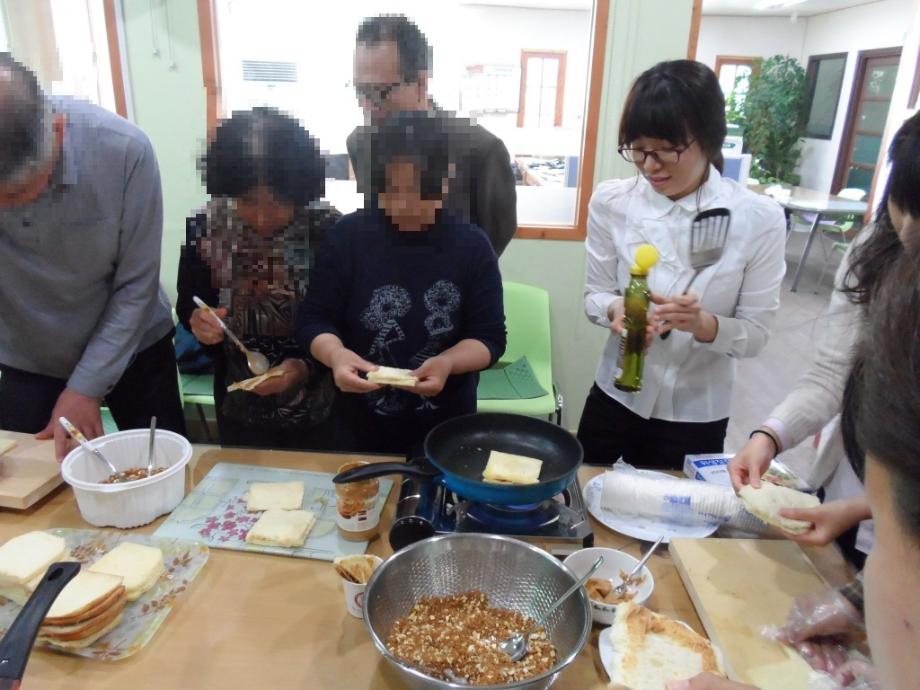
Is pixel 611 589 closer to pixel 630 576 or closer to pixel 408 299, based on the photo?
pixel 630 576

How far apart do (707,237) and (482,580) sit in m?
0.96

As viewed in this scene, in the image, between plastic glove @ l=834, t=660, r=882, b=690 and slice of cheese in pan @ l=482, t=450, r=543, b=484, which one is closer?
plastic glove @ l=834, t=660, r=882, b=690

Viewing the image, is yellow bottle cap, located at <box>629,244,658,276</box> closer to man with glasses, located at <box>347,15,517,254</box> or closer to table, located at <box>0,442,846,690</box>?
man with glasses, located at <box>347,15,517,254</box>

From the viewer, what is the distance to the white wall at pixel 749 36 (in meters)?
8.58

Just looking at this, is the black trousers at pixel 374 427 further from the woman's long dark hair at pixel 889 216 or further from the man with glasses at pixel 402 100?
the woman's long dark hair at pixel 889 216

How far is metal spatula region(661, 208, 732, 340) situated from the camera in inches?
57.9

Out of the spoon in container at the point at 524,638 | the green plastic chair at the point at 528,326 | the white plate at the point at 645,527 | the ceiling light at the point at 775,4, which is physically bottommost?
the green plastic chair at the point at 528,326

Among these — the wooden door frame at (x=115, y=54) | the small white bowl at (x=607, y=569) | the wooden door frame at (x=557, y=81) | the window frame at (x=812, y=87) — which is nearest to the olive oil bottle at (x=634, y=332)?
the small white bowl at (x=607, y=569)

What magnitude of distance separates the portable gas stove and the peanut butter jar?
58mm

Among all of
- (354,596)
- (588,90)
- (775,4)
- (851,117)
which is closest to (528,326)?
(588,90)

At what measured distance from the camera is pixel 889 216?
0.98m

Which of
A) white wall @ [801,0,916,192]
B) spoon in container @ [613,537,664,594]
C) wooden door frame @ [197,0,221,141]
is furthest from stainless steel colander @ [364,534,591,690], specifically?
white wall @ [801,0,916,192]

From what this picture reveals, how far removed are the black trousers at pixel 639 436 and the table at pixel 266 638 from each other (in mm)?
475

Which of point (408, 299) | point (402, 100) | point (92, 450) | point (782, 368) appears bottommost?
point (782, 368)
